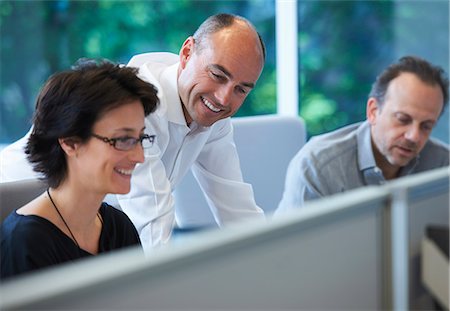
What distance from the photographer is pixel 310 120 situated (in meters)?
4.69

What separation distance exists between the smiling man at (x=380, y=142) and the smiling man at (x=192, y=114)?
0.86 feet

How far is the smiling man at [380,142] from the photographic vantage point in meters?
2.13

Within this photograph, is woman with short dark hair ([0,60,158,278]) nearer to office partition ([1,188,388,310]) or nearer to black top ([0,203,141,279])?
black top ([0,203,141,279])

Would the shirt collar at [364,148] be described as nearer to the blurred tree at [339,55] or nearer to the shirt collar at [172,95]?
the shirt collar at [172,95]

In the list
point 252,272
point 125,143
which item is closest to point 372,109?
point 125,143

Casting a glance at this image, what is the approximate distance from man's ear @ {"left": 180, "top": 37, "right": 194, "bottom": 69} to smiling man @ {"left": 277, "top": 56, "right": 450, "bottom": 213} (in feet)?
1.46

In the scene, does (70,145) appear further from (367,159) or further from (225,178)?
(367,159)

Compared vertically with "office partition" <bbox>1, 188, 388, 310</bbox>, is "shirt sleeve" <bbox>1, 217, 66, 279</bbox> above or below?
below

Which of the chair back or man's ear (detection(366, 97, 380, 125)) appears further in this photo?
man's ear (detection(366, 97, 380, 125))

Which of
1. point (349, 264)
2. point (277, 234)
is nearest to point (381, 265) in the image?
point (349, 264)

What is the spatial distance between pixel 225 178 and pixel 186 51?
0.43m

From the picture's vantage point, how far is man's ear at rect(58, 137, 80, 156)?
155 centimetres

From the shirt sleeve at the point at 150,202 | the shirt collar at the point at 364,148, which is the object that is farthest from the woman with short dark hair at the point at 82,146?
the shirt collar at the point at 364,148

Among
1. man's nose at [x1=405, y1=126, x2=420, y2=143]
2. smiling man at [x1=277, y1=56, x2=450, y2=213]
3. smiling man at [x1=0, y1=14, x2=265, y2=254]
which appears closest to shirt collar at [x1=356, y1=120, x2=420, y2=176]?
smiling man at [x1=277, y1=56, x2=450, y2=213]
